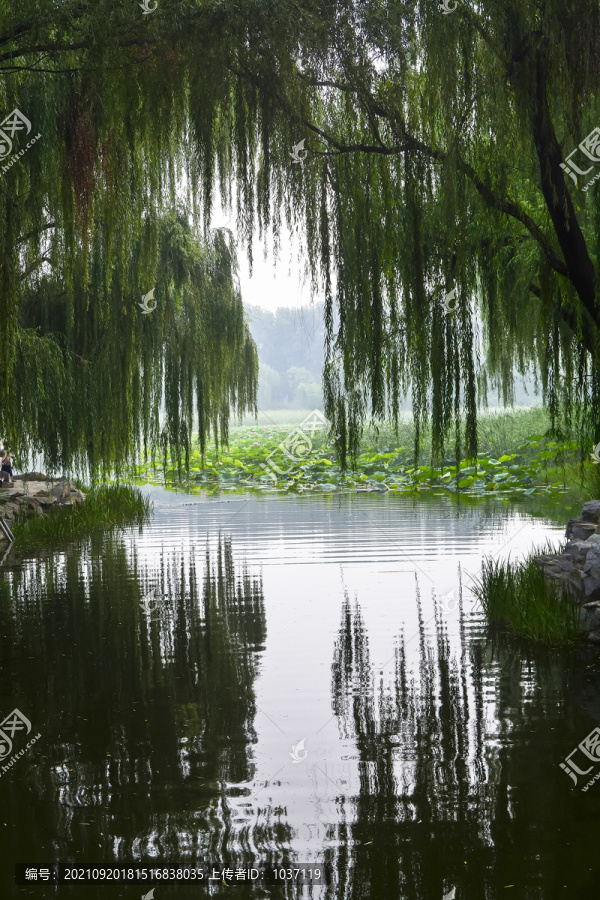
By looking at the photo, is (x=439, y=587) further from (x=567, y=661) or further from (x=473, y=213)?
(x=473, y=213)

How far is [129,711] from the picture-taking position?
15.4ft

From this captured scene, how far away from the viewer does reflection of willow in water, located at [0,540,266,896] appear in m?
3.29

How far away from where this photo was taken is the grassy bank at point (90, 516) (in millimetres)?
12742

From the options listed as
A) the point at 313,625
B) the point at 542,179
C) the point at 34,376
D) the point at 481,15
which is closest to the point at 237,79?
the point at 481,15

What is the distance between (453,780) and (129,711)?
1.84m

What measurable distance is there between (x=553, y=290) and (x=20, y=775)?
418 centimetres
